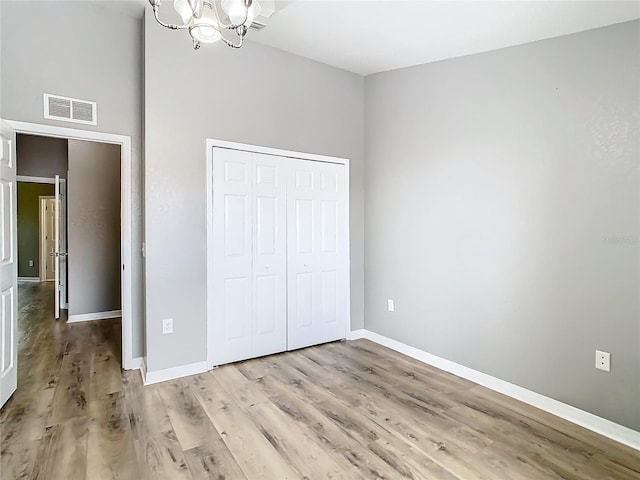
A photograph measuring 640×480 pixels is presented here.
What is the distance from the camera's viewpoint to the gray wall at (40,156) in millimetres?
5695

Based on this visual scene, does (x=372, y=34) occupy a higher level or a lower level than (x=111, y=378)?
higher

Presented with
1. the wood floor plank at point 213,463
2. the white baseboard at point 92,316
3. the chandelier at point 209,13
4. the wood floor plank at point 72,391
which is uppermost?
the chandelier at point 209,13

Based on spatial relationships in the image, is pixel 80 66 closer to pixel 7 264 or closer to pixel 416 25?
pixel 7 264

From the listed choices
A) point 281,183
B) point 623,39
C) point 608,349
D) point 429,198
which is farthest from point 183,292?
point 623,39

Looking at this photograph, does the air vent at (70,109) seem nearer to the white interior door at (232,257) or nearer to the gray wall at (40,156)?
the white interior door at (232,257)

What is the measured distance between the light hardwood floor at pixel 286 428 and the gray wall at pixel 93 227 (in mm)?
1743

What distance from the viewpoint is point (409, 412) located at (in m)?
2.51

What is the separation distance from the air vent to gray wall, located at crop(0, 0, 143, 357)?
0.12 feet

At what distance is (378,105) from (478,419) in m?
3.13

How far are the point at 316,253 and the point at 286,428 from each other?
75.6 inches

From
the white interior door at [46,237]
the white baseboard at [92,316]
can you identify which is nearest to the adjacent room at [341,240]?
the white baseboard at [92,316]

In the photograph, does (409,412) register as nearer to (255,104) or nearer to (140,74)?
(255,104)

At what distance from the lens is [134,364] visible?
3246 millimetres

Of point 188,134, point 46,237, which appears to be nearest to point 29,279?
A: point 46,237
